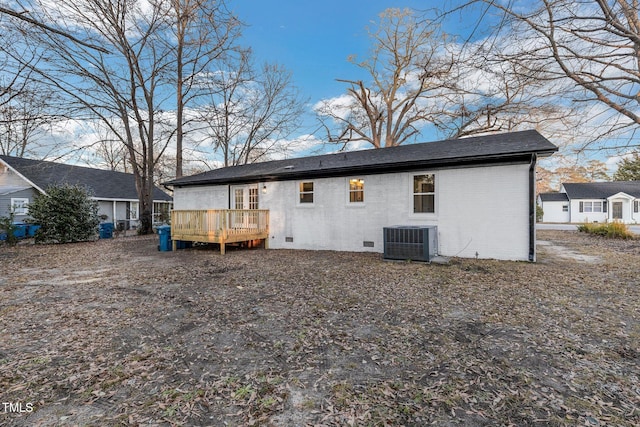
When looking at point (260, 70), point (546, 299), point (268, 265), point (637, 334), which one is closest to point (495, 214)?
point (546, 299)

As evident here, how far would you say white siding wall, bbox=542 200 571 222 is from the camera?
94.9ft

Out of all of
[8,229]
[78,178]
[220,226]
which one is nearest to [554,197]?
[220,226]

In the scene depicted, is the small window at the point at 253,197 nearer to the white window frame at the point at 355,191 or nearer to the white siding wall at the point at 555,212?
the white window frame at the point at 355,191

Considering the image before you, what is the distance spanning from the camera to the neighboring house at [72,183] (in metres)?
15.4

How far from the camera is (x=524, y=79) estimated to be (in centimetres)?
966

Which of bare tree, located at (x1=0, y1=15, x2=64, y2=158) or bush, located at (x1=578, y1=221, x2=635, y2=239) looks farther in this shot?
bush, located at (x1=578, y1=221, x2=635, y2=239)

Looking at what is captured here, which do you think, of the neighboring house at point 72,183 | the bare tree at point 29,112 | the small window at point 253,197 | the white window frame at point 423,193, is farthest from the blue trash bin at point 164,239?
the white window frame at point 423,193

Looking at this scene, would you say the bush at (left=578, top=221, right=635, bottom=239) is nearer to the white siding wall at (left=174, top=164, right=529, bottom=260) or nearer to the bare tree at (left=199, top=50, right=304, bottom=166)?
the white siding wall at (left=174, top=164, right=529, bottom=260)

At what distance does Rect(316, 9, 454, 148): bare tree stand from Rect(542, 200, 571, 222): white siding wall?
20481 millimetres

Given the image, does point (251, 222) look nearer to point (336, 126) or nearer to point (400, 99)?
point (336, 126)

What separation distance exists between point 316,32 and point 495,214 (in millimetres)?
9919

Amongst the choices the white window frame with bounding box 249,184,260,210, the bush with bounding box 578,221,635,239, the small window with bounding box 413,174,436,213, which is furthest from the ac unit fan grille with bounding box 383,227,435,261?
the bush with bounding box 578,221,635,239

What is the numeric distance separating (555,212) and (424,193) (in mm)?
29899

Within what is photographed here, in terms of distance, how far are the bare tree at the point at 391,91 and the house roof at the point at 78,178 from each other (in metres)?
15.0
